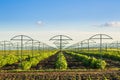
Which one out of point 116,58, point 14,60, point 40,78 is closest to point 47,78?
point 40,78

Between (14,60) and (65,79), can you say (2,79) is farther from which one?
(14,60)

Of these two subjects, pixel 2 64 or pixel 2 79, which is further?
pixel 2 64

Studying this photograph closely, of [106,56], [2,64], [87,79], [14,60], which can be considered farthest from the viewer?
[106,56]

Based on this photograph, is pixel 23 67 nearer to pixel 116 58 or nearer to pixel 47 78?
pixel 47 78

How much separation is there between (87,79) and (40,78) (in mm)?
2833

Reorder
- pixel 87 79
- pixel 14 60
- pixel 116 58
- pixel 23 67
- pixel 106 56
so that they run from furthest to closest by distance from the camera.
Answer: pixel 106 56 < pixel 116 58 < pixel 14 60 < pixel 23 67 < pixel 87 79

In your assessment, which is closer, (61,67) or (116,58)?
(61,67)

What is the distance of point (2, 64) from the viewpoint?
30.7 meters

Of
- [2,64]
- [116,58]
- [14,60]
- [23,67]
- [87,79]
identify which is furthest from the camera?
[116,58]

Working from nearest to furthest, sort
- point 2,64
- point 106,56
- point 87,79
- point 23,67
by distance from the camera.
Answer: point 87,79 < point 23,67 < point 2,64 < point 106,56

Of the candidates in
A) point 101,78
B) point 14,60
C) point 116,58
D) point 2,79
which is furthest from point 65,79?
point 116,58

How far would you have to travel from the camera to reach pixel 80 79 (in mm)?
18125

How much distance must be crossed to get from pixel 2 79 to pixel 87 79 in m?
4.74

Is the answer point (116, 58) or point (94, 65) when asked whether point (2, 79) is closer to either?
point (94, 65)
